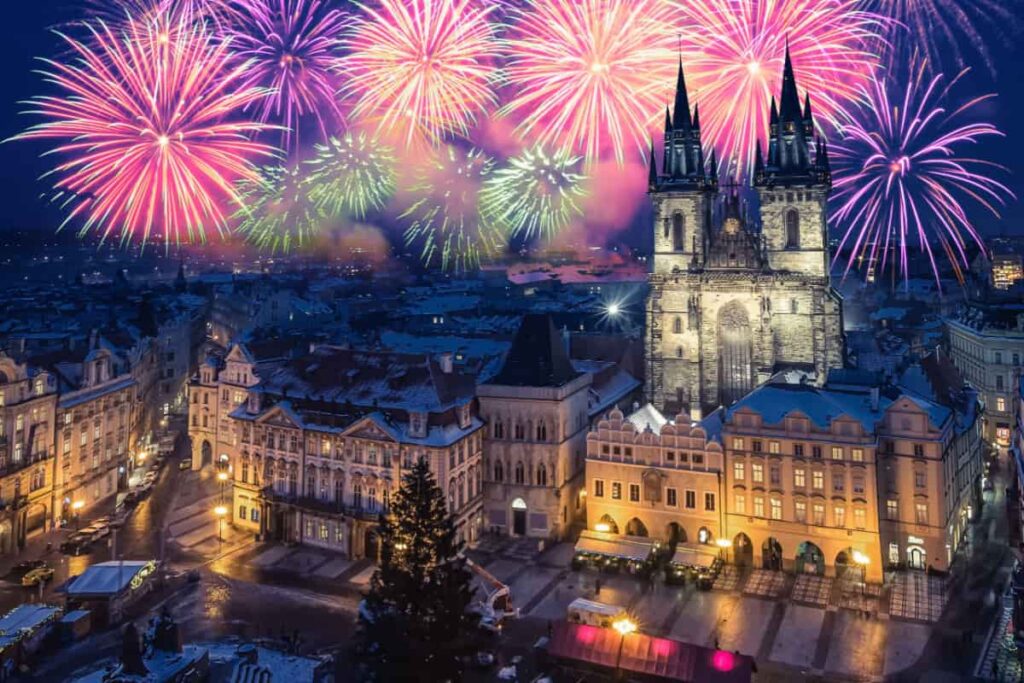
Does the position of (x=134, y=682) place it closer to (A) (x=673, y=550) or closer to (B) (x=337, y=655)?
(B) (x=337, y=655)

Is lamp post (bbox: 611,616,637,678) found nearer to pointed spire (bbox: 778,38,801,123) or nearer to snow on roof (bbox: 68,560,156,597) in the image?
snow on roof (bbox: 68,560,156,597)

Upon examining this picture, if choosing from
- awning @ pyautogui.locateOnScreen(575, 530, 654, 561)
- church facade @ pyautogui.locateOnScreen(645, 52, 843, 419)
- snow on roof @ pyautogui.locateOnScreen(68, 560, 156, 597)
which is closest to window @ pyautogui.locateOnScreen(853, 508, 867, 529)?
awning @ pyautogui.locateOnScreen(575, 530, 654, 561)

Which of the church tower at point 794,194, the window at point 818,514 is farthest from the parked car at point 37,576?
the church tower at point 794,194

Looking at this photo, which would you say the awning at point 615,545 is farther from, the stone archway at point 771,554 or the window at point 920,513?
the window at point 920,513

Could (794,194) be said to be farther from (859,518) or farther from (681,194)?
(859,518)

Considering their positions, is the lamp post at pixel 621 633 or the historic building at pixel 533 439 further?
the historic building at pixel 533 439

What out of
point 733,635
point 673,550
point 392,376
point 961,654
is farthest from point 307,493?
point 961,654

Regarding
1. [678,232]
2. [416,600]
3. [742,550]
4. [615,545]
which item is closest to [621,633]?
[416,600]
